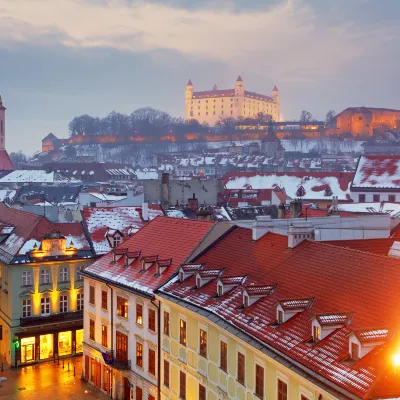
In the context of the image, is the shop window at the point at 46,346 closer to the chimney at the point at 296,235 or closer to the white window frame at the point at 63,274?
the white window frame at the point at 63,274

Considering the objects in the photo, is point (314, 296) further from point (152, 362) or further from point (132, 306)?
point (132, 306)

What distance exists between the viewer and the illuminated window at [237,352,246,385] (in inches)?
795

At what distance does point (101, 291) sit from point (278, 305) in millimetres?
15503

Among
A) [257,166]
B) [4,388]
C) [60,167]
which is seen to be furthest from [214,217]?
[257,166]

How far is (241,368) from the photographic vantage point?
20.4 metres

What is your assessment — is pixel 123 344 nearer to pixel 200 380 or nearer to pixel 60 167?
pixel 200 380

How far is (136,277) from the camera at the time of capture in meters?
29.2

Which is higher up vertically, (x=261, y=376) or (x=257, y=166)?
(x=257, y=166)

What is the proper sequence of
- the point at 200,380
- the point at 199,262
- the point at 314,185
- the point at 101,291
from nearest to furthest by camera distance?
the point at 200,380 < the point at 199,262 < the point at 101,291 < the point at 314,185

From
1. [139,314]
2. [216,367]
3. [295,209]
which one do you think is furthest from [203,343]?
[295,209]

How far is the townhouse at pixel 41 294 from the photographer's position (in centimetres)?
3675

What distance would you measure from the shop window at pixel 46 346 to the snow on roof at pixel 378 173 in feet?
145

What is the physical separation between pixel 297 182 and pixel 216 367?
61.6 m

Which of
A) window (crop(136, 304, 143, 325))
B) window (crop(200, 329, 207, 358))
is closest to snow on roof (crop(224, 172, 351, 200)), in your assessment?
window (crop(136, 304, 143, 325))
